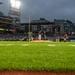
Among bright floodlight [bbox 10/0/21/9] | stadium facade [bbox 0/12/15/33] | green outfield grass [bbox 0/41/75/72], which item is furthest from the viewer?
stadium facade [bbox 0/12/15/33]

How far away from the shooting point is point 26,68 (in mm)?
5996

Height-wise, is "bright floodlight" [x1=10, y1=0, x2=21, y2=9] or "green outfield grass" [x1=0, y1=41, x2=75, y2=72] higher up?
"bright floodlight" [x1=10, y1=0, x2=21, y2=9]

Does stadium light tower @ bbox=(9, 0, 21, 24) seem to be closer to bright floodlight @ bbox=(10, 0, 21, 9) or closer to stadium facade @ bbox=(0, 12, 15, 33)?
bright floodlight @ bbox=(10, 0, 21, 9)

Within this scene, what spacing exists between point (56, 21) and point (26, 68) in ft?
503

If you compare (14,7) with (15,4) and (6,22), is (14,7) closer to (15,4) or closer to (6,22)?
(15,4)

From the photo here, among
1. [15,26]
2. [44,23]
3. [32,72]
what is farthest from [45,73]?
[44,23]

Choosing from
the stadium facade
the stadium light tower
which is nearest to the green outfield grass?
the stadium light tower

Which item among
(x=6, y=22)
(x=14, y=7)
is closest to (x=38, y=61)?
(x=14, y=7)

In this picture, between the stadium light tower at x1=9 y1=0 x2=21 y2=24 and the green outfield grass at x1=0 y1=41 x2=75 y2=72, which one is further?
the stadium light tower at x1=9 y1=0 x2=21 y2=24

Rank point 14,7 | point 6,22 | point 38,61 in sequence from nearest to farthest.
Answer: point 38,61
point 14,7
point 6,22

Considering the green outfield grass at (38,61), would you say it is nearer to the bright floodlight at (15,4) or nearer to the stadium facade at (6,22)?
the bright floodlight at (15,4)

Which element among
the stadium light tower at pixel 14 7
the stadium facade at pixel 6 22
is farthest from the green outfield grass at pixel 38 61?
the stadium facade at pixel 6 22

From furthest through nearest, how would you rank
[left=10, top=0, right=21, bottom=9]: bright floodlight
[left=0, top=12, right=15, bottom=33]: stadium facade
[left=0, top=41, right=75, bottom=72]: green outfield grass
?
[left=0, top=12, right=15, bottom=33]: stadium facade → [left=10, top=0, right=21, bottom=9]: bright floodlight → [left=0, top=41, right=75, bottom=72]: green outfield grass

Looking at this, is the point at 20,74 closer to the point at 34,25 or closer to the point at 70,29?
the point at 34,25
